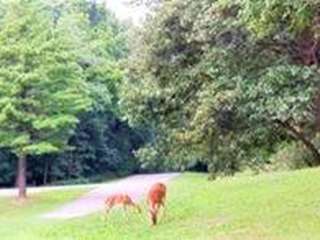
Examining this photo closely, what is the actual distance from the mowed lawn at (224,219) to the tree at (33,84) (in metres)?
6.47

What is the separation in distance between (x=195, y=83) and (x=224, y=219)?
3598 millimetres

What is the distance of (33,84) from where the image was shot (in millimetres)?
32125

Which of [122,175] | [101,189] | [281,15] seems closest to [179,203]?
[281,15]

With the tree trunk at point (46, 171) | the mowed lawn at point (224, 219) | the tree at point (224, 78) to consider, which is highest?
the tree trunk at point (46, 171)

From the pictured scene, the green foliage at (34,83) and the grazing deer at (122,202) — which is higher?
the green foliage at (34,83)

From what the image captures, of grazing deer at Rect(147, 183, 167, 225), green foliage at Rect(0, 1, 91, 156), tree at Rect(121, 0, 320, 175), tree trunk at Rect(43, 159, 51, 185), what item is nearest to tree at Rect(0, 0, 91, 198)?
green foliage at Rect(0, 1, 91, 156)

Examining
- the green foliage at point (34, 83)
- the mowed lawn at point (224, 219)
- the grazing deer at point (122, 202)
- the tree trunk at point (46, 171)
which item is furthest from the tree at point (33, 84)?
the tree trunk at point (46, 171)

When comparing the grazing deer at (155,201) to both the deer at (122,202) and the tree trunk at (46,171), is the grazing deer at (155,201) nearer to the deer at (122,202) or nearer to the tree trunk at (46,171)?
the deer at (122,202)

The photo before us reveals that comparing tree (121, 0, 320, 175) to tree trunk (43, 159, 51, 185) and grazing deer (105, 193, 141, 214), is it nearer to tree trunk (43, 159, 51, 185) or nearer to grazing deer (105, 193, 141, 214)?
grazing deer (105, 193, 141, 214)

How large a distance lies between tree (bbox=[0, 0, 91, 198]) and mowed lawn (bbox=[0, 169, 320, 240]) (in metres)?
6.47

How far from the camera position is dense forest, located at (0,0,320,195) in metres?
13.7

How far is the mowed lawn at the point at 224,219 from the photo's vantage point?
14.2m

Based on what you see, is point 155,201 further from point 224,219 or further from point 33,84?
point 33,84

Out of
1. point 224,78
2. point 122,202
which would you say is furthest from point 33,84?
point 224,78
